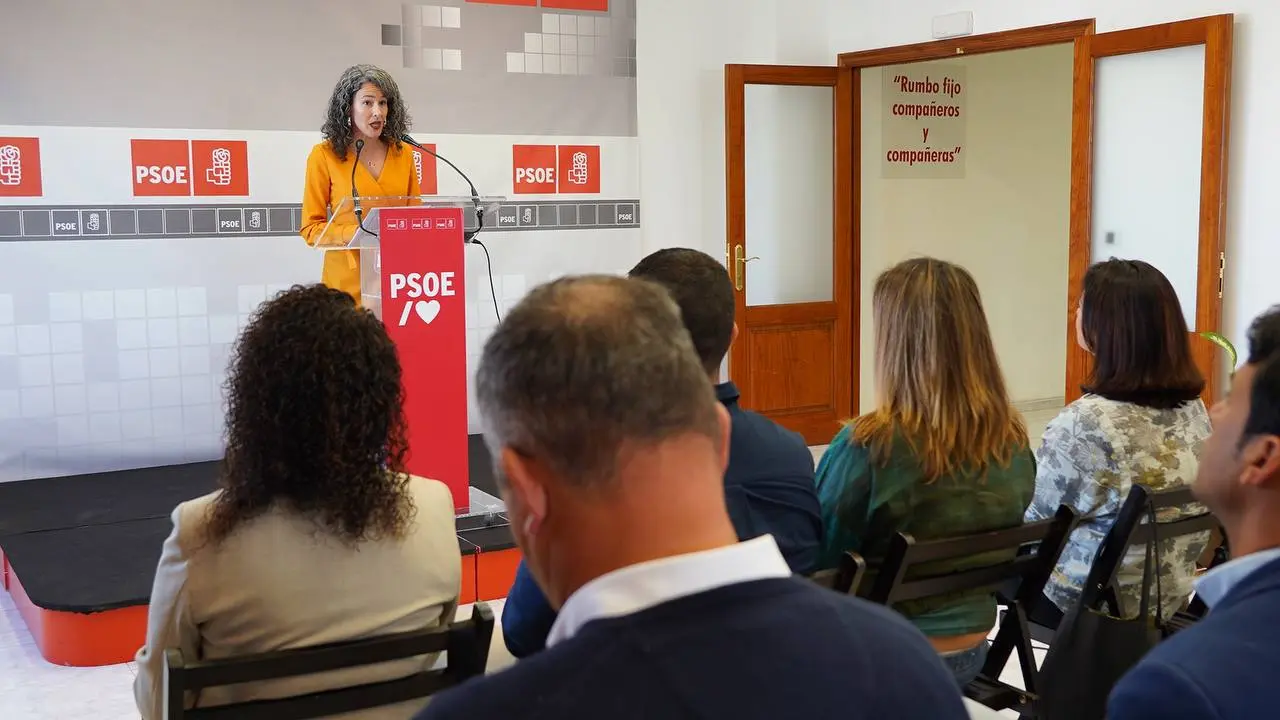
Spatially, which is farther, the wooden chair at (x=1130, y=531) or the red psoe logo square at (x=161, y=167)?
the red psoe logo square at (x=161, y=167)

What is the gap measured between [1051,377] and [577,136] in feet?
12.9

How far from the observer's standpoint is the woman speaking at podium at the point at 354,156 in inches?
177

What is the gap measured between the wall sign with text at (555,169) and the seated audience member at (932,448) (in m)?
4.12

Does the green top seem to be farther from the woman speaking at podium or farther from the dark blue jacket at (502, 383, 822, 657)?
the woman speaking at podium

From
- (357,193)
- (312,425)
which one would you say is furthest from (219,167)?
(312,425)

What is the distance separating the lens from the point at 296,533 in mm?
1846

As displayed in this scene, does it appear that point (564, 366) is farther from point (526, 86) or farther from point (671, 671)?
point (526, 86)

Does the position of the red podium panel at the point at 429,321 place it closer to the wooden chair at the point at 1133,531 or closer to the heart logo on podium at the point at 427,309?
the heart logo on podium at the point at 427,309

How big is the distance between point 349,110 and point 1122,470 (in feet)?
10.1

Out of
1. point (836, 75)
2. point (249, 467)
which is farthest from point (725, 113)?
point (249, 467)

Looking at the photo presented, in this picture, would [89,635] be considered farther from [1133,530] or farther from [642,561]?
[642,561]

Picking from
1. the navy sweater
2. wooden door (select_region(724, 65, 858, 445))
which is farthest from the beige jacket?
wooden door (select_region(724, 65, 858, 445))

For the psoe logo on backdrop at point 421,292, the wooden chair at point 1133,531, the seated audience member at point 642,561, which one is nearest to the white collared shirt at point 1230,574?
the seated audience member at point 642,561

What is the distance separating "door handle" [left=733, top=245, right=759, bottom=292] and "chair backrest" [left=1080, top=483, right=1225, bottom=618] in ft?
14.2
